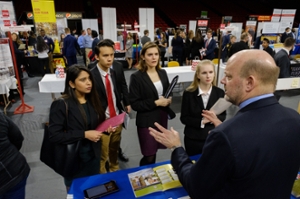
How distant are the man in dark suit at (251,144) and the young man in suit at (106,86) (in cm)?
149

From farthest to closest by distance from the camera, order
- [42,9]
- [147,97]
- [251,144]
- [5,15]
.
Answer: [42,9] → [5,15] → [147,97] → [251,144]

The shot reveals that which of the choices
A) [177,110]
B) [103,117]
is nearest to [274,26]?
[177,110]

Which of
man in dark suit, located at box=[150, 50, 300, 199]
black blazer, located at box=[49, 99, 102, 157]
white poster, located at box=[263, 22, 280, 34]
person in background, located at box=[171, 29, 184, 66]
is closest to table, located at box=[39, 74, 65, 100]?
black blazer, located at box=[49, 99, 102, 157]

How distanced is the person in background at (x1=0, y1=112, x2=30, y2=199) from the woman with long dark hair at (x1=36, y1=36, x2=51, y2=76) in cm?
568

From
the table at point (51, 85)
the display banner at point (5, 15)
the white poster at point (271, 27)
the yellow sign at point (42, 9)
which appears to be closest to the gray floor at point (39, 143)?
the table at point (51, 85)

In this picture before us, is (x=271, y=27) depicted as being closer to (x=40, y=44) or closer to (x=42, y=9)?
(x=42, y=9)

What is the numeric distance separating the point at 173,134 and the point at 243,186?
1.40 ft

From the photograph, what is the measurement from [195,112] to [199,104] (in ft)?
0.26

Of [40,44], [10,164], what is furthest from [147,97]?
[40,44]

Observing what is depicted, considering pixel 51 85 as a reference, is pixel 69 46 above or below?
above

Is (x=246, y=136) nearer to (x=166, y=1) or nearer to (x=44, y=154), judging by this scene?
(x=44, y=154)

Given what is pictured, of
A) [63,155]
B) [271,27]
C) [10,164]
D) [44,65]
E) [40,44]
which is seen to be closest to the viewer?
[10,164]

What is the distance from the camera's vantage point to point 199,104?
1922 mm

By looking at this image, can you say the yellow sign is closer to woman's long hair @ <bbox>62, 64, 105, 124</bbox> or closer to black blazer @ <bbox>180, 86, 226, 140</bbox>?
woman's long hair @ <bbox>62, 64, 105, 124</bbox>
